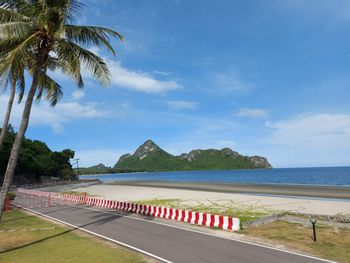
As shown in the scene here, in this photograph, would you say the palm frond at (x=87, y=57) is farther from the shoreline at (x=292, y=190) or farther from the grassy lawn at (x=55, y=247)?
the shoreline at (x=292, y=190)

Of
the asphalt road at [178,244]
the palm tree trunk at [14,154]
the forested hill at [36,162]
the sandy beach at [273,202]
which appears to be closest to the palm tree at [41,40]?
the palm tree trunk at [14,154]

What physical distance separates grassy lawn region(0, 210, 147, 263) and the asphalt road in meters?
0.92

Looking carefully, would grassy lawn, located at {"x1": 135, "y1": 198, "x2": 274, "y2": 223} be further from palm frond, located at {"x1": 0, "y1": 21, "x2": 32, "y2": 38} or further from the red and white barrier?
palm frond, located at {"x1": 0, "y1": 21, "x2": 32, "y2": 38}

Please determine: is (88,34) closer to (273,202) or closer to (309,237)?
(309,237)

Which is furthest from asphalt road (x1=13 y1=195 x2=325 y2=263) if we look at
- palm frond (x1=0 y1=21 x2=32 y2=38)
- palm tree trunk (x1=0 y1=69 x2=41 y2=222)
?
palm frond (x1=0 y1=21 x2=32 y2=38)

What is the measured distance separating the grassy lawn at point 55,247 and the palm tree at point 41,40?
2173mm

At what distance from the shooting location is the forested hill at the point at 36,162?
78500mm

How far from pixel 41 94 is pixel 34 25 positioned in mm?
7036

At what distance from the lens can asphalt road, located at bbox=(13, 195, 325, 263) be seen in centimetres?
1144

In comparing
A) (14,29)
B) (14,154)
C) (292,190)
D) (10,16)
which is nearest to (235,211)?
(14,154)

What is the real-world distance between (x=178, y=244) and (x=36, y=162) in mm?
81914

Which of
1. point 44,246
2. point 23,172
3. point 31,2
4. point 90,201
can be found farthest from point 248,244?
point 23,172

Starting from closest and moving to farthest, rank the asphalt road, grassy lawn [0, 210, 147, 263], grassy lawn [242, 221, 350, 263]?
the asphalt road, grassy lawn [0, 210, 147, 263], grassy lawn [242, 221, 350, 263]

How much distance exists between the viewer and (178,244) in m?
13.8
